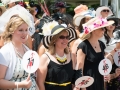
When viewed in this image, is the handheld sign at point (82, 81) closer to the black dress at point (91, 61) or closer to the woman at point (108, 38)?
the black dress at point (91, 61)

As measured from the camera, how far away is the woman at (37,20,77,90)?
3.83m

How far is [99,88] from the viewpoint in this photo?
4.58 metres

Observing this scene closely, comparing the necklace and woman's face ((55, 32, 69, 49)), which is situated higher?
woman's face ((55, 32, 69, 49))

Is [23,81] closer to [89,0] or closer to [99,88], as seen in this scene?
[99,88]

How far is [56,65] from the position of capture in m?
3.88

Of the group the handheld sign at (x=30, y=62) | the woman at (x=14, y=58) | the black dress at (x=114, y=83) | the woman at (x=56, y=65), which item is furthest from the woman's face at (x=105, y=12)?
the handheld sign at (x=30, y=62)

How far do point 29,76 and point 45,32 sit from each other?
2.91 feet

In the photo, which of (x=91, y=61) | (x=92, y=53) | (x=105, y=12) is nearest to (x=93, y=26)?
(x=92, y=53)

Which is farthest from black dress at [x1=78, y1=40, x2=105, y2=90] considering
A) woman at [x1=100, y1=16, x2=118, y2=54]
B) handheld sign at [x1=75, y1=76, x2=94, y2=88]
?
woman at [x1=100, y1=16, x2=118, y2=54]

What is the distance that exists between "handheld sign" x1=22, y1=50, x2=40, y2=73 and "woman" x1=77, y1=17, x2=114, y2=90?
3.11 feet

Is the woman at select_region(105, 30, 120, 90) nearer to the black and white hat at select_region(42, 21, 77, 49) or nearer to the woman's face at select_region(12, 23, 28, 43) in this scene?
the black and white hat at select_region(42, 21, 77, 49)

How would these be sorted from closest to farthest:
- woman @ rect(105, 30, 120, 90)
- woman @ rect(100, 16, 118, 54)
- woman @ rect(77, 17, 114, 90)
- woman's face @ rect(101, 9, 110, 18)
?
Answer: woman @ rect(77, 17, 114, 90) → woman @ rect(105, 30, 120, 90) → woman @ rect(100, 16, 118, 54) → woman's face @ rect(101, 9, 110, 18)

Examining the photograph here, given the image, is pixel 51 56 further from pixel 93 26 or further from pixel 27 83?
pixel 93 26

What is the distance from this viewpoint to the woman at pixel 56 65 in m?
3.83
